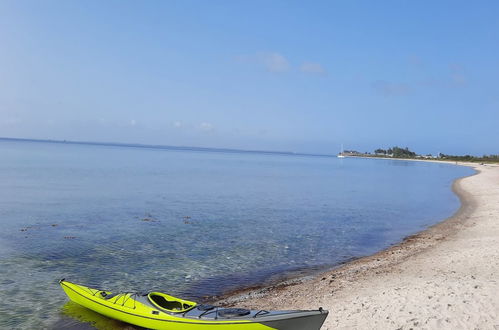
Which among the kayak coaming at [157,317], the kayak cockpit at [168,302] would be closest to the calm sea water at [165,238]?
the kayak coaming at [157,317]

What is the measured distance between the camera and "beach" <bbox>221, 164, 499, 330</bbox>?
9.68 metres

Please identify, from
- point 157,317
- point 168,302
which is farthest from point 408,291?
point 157,317

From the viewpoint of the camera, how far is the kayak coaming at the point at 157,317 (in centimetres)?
870

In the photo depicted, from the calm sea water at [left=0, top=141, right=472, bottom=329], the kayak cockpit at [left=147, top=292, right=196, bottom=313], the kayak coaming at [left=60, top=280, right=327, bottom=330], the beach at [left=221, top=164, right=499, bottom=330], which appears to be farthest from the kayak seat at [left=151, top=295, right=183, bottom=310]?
the beach at [left=221, top=164, right=499, bottom=330]

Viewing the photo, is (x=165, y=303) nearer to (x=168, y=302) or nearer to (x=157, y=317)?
(x=168, y=302)

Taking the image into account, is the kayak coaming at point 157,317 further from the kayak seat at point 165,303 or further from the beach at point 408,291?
the beach at point 408,291

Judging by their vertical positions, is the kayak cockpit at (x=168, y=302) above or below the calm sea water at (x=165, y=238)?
above

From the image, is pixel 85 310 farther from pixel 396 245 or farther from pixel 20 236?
pixel 396 245

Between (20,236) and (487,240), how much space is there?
25435mm

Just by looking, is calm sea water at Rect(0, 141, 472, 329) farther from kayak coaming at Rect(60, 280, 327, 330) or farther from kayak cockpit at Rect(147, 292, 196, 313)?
kayak cockpit at Rect(147, 292, 196, 313)

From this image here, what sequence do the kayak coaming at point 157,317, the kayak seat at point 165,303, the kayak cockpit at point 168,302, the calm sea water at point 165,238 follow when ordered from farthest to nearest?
the calm sea water at point 165,238, the kayak seat at point 165,303, the kayak cockpit at point 168,302, the kayak coaming at point 157,317

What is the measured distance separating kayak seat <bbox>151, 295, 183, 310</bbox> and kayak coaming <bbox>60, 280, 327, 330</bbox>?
0.37 m

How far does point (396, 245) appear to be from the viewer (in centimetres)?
2302

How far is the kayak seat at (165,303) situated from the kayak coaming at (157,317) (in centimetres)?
37
